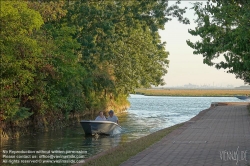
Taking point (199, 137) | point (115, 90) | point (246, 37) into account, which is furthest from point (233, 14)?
point (115, 90)

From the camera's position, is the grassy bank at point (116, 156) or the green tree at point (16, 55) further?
the green tree at point (16, 55)

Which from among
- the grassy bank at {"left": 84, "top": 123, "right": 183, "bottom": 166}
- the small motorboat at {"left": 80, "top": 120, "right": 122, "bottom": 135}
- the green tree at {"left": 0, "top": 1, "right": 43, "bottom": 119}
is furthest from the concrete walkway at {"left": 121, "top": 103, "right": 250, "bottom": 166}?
the green tree at {"left": 0, "top": 1, "right": 43, "bottom": 119}

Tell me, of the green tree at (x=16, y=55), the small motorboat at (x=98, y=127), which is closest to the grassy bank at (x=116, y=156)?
the green tree at (x=16, y=55)

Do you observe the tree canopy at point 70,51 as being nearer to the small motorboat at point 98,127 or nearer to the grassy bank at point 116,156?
the small motorboat at point 98,127

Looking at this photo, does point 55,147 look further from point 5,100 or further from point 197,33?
point 197,33

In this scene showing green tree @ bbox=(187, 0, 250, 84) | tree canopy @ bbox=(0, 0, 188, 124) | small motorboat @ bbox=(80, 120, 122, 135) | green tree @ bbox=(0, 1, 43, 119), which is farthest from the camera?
small motorboat @ bbox=(80, 120, 122, 135)

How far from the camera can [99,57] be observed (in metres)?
38.0

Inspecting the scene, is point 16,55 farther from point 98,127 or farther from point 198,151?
point 198,151

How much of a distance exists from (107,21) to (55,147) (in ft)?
44.4

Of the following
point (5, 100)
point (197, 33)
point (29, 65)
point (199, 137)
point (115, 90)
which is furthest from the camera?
point (115, 90)

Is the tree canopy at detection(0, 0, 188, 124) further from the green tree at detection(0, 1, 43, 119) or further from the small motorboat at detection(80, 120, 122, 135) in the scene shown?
the small motorboat at detection(80, 120, 122, 135)


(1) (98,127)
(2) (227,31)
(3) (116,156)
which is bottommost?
(3) (116,156)

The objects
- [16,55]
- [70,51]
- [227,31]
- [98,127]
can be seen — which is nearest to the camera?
[227,31]

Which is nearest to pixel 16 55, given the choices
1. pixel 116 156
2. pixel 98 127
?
pixel 98 127
